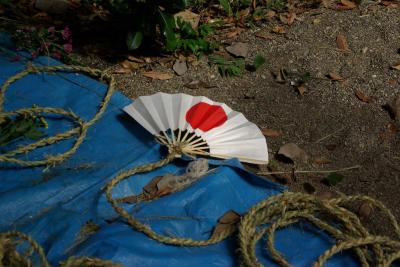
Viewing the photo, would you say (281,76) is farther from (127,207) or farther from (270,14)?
(127,207)

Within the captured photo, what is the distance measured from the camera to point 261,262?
83.5 inches

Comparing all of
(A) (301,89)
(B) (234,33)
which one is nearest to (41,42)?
(B) (234,33)

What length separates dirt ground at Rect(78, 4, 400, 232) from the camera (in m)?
2.73

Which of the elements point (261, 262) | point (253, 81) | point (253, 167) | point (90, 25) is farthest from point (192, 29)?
point (261, 262)

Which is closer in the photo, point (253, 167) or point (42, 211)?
point (42, 211)

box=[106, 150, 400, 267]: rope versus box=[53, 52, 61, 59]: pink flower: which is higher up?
box=[53, 52, 61, 59]: pink flower

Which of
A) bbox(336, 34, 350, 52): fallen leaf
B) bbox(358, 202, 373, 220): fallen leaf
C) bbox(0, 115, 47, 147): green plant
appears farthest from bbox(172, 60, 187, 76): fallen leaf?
bbox(358, 202, 373, 220): fallen leaf

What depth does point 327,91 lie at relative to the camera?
3166 mm

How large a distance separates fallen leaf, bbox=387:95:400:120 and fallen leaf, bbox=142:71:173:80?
4.31ft

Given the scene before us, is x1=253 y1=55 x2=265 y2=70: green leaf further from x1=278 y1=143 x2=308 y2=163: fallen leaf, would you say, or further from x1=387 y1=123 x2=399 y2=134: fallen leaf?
x1=387 y1=123 x2=399 y2=134: fallen leaf

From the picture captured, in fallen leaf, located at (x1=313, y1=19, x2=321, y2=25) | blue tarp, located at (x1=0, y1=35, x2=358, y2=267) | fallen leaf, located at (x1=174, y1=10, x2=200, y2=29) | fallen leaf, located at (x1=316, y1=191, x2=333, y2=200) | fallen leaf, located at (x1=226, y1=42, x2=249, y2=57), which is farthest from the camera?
fallen leaf, located at (x1=313, y1=19, x2=321, y2=25)

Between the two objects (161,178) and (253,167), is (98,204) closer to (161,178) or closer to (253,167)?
(161,178)

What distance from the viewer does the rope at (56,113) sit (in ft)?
8.11

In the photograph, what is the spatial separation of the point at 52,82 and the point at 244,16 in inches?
59.3
